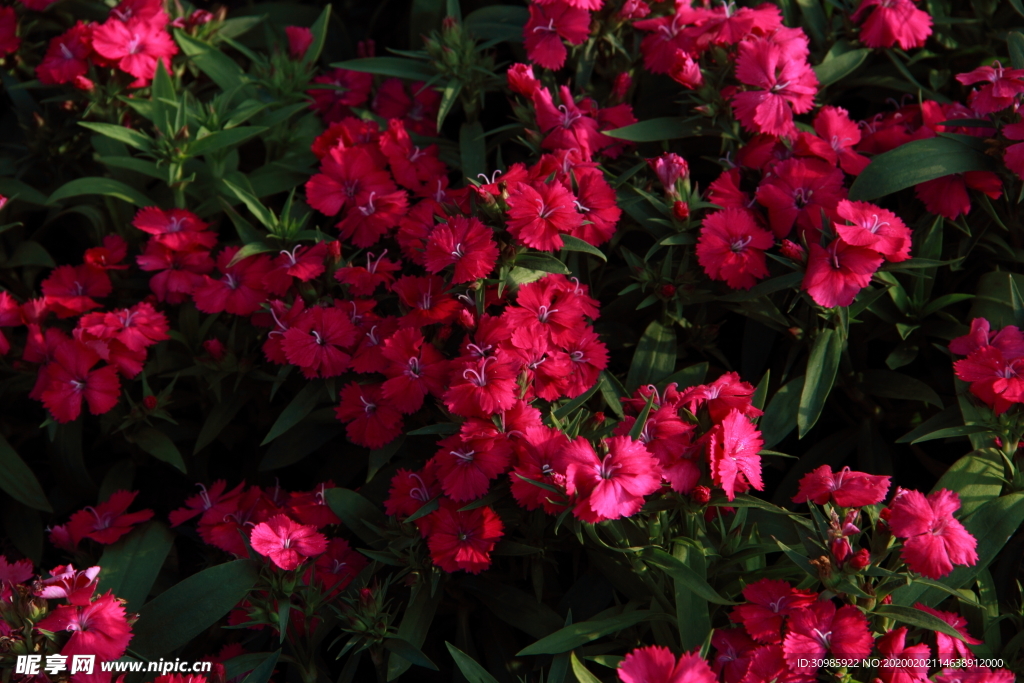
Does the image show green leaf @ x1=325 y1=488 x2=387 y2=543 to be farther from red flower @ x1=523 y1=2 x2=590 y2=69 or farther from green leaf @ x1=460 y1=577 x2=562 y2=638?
red flower @ x1=523 y1=2 x2=590 y2=69

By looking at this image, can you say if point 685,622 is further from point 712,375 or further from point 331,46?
point 331,46

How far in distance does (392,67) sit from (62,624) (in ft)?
4.88

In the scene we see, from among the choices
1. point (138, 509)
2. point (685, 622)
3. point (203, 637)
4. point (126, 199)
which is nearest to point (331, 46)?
point (126, 199)

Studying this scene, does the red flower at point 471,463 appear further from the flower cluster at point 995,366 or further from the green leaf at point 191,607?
the flower cluster at point 995,366

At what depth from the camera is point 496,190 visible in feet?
5.04

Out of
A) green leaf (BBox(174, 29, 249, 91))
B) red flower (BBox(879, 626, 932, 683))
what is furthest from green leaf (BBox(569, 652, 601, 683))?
green leaf (BBox(174, 29, 249, 91))

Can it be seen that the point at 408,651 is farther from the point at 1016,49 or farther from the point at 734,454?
the point at 1016,49

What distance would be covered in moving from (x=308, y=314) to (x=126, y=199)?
2.26ft

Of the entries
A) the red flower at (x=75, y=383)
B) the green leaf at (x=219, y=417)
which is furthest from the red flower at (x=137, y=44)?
the green leaf at (x=219, y=417)

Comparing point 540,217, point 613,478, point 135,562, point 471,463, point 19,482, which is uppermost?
point 540,217

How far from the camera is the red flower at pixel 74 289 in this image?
188 cm

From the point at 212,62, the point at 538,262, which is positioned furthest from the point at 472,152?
the point at 212,62

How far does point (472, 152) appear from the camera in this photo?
6.70ft

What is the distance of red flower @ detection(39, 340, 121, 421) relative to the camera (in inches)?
68.2
